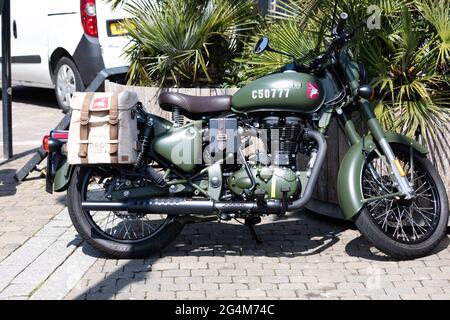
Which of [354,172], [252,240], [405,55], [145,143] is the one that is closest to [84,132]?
[145,143]

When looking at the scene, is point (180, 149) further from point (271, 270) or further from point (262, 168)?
point (271, 270)

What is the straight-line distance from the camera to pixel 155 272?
5.43m

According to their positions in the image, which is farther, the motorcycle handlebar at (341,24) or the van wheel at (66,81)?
the van wheel at (66,81)

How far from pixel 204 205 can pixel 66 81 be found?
5299 mm

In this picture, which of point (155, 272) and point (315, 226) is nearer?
point (155, 272)

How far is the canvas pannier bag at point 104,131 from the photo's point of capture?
211 inches

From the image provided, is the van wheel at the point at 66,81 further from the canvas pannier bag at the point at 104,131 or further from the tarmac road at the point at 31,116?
the canvas pannier bag at the point at 104,131

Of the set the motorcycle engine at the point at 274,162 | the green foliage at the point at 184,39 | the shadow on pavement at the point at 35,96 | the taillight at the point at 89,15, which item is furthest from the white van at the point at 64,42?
the motorcycle engine at the point at 274,162

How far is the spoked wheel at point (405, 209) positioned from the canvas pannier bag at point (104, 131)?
1.55 meters

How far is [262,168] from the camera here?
18.2 feet

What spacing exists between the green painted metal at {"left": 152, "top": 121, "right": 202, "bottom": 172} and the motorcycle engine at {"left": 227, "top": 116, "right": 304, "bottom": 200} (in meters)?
0.27
